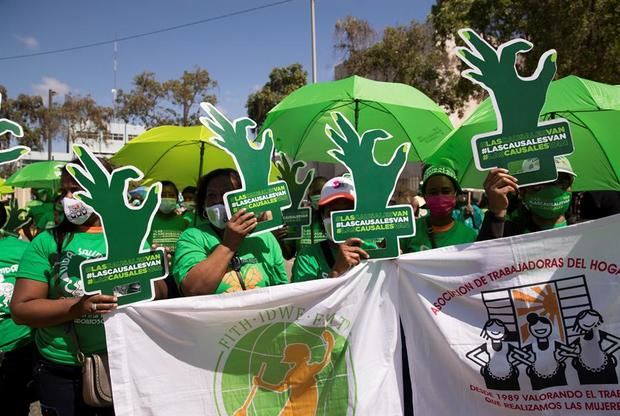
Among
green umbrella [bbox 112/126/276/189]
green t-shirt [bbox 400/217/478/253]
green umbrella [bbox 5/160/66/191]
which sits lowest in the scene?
green t-shirt [bbox 400/217/478/253]

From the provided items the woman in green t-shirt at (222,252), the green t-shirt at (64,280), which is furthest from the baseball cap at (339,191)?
the green t-shirt at (64,280)

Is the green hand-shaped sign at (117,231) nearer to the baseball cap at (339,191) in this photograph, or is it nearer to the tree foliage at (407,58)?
the baseball cap at (339,191)

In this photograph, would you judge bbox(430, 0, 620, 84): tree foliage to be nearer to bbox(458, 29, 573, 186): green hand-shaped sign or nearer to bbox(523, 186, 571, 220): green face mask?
bbox(523, 186, 571, 220): green face mask

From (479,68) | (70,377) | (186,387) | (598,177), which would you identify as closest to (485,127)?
(598,177)

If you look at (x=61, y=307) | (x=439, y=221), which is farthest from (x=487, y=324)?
(x=61, y=307)

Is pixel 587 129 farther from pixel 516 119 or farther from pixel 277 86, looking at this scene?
pixel 277 86

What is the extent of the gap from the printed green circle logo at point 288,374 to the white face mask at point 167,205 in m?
2.99

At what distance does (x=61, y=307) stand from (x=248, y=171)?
42.7 inches

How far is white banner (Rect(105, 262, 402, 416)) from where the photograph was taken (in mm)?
2492

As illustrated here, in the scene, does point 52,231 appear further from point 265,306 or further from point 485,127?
point 485,127

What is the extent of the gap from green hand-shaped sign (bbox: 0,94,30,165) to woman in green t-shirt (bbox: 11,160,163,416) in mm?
482

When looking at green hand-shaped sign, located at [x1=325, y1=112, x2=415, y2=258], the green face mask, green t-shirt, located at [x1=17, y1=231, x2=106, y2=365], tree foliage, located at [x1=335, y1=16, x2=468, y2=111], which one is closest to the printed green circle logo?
green hand-shaped sign, located at [x1=325, y1=112, x2=415, y2=258]

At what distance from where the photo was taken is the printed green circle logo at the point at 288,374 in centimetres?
255

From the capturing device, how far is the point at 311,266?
9.36 ft
